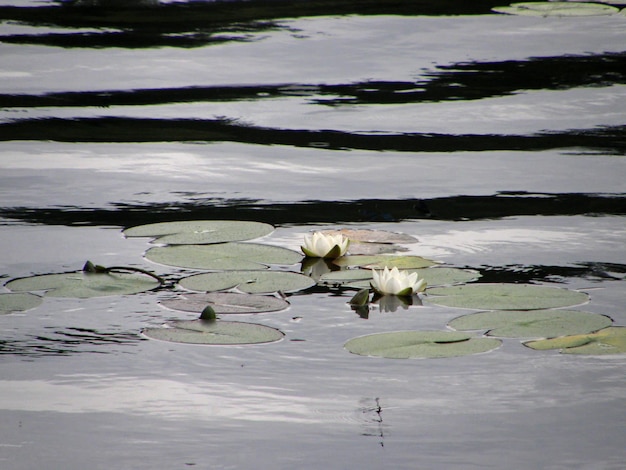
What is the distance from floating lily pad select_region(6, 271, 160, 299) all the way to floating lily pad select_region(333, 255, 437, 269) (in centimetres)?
50

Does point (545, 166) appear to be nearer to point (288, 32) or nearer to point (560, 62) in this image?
point (560, 62)

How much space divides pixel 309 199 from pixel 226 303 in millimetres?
1111

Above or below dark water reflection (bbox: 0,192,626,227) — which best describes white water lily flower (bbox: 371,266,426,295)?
below

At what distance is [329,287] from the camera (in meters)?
2.73

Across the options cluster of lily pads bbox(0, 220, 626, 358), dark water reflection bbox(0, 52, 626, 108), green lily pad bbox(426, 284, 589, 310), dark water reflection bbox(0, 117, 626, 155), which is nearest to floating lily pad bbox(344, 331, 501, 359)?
cluster of lily pads bbox(0, 220, 626, 358)

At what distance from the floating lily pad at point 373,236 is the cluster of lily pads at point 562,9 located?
4338 millimetres

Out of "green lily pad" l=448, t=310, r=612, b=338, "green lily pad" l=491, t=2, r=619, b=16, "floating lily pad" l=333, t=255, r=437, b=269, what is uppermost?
"green lily pad" l=491, t=2, r=619, b=16

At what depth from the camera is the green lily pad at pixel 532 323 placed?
2.36 metres

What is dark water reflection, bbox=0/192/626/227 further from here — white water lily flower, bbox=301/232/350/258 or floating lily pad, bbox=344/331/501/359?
floating lily pad, bbox=344/331/501/359

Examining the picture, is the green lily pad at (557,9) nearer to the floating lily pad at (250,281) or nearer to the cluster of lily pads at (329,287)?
the cluster of lily pads at (329,287)

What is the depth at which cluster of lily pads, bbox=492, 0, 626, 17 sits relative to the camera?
7129 mm

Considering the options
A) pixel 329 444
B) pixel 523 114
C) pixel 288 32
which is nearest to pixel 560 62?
pixel 523 114

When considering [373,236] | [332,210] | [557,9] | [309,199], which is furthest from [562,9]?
[373,236]

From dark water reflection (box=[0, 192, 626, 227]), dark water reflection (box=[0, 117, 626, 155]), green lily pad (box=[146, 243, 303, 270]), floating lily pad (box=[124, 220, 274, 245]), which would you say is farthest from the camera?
dark water reflection (box=[0, 117, 626, 155])
